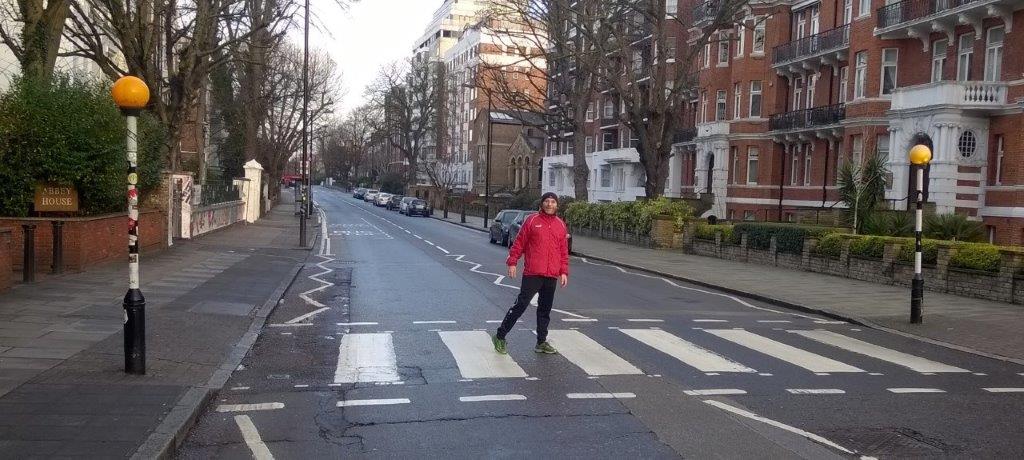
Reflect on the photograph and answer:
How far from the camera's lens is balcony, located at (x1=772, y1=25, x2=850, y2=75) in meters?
37.1

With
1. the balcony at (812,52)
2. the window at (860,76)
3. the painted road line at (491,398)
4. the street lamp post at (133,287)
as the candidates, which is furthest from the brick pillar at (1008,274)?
the balcony at (812,52)

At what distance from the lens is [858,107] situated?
115ft

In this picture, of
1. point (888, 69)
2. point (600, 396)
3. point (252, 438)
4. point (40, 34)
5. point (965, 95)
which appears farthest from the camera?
point (888, 69)

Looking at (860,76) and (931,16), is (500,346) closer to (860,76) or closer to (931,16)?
(931,16)

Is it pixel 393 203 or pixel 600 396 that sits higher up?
pixel 393 203

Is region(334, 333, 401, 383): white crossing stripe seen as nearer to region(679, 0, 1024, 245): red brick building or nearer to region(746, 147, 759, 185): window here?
region(679, 0, 1024, 245): red brick building

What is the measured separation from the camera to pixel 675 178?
5375 centimetres

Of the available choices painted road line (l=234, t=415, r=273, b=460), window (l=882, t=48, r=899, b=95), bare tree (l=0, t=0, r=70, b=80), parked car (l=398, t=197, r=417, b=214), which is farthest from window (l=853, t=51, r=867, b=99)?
parked car (l=398, t=197, r=417, b=214)

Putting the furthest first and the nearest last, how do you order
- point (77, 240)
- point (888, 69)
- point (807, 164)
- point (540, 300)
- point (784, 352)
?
1. point (807, 164)
2. point (888, 69)
3. point (77, 240)
4. point (784, 352)
5. point (540, 300)

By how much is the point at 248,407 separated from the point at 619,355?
4.32 metres

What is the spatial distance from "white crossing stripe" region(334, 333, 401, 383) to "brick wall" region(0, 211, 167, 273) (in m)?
6.06

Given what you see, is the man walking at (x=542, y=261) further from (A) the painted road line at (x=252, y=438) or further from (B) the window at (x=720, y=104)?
(B) the window at (x=720, y=104)

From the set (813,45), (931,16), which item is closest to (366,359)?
(931,16)

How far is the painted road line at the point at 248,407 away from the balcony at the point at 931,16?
26964 mm
